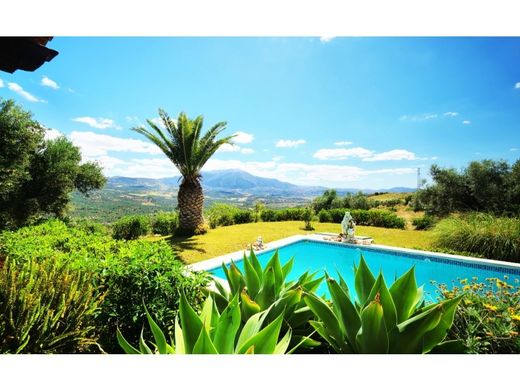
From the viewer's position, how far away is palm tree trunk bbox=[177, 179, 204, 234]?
12242 mm

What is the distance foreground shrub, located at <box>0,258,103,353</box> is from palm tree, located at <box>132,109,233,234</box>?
9.81 m

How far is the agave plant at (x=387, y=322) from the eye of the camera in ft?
4.99

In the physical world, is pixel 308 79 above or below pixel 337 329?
above

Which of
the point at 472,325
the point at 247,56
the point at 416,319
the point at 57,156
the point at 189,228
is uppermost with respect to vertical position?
the point at 247,56

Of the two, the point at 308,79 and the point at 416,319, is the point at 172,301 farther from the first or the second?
the point at 308,79

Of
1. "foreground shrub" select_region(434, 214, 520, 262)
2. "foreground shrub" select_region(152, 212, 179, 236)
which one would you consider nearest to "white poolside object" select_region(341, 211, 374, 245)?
"foreground shrub" select_region(434, 214, 520, 262)

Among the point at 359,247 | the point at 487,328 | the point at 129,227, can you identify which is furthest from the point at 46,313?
the point at 129,227

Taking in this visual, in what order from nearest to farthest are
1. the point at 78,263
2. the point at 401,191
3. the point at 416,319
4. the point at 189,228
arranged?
the point at 416,319, the point at 78,263, the point at 189,228, the point at 401,191

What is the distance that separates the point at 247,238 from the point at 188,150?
489cm

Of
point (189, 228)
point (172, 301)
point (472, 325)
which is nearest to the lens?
point (472, 325)

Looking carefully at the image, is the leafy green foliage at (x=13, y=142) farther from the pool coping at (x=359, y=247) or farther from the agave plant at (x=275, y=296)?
the agave plant at (x=275, y=296)
